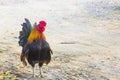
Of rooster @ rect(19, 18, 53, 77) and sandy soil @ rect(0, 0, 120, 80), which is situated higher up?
rooster @ rect(19, 18, 53, 77)

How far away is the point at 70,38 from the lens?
15141 millimetres

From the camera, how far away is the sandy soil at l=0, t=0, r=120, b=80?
9412mm

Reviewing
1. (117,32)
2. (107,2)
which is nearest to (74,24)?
(117,32)

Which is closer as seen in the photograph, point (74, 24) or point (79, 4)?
point (74, 24)

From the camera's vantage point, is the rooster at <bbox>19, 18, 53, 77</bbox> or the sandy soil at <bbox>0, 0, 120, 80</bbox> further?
the sandy soil at <bbox>0, 0, 120, 80</bbox>

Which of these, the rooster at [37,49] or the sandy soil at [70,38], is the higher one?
the rooster at [37,49]

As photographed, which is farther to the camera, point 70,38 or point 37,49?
point 70,38

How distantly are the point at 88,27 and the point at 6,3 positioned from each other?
10.0 meters

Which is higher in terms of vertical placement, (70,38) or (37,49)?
(37,49)

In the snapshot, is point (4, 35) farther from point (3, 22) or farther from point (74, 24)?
point (74, 24)

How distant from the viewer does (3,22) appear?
1825 cm

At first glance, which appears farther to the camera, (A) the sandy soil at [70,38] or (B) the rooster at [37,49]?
(A) the sandy soil at [70,38]

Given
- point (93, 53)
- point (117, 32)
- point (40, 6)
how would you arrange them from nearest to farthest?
point (93, 53), point (117, 32), point (40, 6)

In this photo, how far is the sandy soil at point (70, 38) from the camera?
9.41 metres
